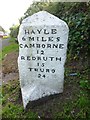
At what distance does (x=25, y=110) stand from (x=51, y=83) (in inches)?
26.0

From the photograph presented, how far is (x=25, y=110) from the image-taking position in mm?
5121

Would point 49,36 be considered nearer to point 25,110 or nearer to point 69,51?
point 25,110

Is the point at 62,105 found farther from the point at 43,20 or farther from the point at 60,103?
the point at 43,20

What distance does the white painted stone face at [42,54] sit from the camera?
197 inches

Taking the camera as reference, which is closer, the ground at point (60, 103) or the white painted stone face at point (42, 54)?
the ground at point (60, 103)

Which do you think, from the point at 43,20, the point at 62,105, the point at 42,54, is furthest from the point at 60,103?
the point at 43,20

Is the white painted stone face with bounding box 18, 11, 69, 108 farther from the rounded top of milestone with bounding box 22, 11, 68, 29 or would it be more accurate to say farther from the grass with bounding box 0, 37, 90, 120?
the grass with bounding box 0, 37, 90, 120

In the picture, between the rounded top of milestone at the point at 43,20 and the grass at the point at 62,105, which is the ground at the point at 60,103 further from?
the rounded top of milestone at the point at 43,20

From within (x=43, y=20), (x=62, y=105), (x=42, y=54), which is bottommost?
(x=62, y=105)

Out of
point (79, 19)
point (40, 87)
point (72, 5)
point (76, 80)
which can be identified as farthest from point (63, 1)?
point (40, 87)

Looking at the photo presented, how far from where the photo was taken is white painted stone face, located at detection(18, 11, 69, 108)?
16.5 feet

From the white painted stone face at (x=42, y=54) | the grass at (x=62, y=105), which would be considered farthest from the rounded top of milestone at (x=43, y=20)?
the grass at (x=62, y=105)

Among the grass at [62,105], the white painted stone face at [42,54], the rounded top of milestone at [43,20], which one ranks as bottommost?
the grass at [62,105]

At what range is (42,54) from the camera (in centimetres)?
512
